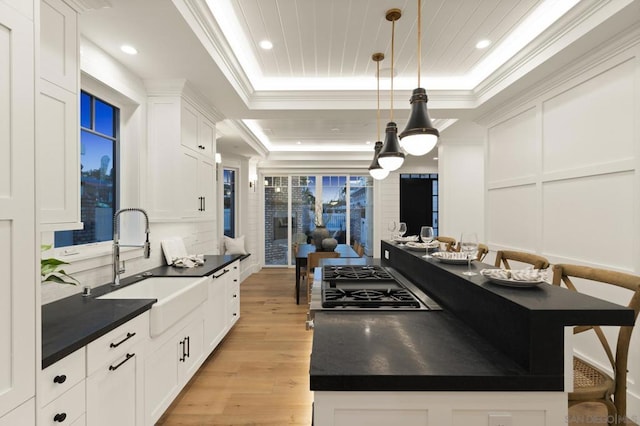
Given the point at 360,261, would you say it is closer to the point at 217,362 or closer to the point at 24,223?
the point at 217,362

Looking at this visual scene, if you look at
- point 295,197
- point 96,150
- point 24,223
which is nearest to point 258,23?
point 96,150

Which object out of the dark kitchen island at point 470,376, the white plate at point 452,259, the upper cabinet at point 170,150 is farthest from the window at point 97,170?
the white plate at point 452,259

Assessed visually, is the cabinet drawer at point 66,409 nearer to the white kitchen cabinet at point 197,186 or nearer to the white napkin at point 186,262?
the white napkin at point 186,262

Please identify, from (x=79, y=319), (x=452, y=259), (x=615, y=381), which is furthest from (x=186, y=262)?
(x=615, y=381)

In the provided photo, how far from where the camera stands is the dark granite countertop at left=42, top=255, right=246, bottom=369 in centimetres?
120

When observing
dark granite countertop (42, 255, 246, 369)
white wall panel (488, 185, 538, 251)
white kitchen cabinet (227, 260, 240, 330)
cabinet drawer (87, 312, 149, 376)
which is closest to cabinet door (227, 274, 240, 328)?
white kitchen cabinet (227, 260, 240, 330)

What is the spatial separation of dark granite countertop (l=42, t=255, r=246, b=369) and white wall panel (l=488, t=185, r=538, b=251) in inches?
134

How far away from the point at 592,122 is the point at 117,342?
11.5ft

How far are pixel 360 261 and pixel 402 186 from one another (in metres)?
5.06

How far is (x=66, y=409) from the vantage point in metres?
1.21

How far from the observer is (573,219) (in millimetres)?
2547

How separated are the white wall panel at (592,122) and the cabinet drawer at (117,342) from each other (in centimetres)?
330

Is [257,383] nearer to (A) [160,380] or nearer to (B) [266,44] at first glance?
(A) [160,380]

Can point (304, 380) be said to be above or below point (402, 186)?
below
